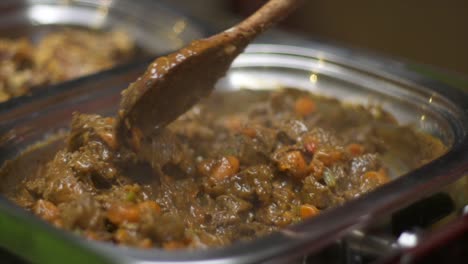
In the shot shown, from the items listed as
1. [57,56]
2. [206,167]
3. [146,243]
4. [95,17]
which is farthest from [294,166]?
[95,17]

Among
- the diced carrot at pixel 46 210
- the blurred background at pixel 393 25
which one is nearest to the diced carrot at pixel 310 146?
the diced carrot at pixel 46 210

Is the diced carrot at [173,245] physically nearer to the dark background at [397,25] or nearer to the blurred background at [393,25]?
the blurred background at [393,25]

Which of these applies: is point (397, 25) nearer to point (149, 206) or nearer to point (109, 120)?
point (109, 120)

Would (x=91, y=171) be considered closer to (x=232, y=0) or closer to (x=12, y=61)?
(x=12, y=61)

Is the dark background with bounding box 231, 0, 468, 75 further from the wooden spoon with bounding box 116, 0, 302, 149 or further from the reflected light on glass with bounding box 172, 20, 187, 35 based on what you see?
the wooden spoon with bounding box 116, 0, 302, 149

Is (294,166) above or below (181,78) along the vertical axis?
below
